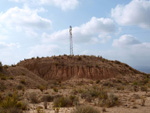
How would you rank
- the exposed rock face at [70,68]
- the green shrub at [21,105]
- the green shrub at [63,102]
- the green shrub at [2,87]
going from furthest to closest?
the exposed rock face at [70,68] < the green shrub at [2,87] < the green shrub at [63,102] < the green shrub at [21,105]

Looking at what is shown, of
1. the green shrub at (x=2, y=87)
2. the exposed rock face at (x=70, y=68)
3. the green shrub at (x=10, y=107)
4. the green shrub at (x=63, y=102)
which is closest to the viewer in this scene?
the green shrub at (x=10, y=107)

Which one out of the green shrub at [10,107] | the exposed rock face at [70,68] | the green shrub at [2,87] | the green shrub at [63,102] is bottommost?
the green shrub at [63,102]

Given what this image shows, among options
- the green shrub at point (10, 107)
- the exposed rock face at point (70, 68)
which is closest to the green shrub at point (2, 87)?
the green shrub at point (10, 107)

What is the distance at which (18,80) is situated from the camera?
24.6 metres

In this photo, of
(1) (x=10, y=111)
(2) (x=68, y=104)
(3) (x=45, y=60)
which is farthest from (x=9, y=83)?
(3) (x=45, y=60)

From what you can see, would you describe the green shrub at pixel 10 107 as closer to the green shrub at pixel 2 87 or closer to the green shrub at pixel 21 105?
the green shrub at pixel 21 105

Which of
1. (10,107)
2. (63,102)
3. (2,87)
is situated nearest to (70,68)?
(2,87)

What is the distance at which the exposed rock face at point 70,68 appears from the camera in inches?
1446

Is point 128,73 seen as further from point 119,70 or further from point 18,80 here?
point 18,80

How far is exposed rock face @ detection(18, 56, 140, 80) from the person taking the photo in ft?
120

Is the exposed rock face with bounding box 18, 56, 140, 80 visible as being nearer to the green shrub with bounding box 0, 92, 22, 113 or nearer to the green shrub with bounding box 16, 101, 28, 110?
the green shrub with bounding box 16, 101, 28, 110

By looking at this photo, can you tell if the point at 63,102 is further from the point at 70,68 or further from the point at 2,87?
the point at 70,68

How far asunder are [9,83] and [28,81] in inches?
133

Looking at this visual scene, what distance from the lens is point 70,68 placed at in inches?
1473
